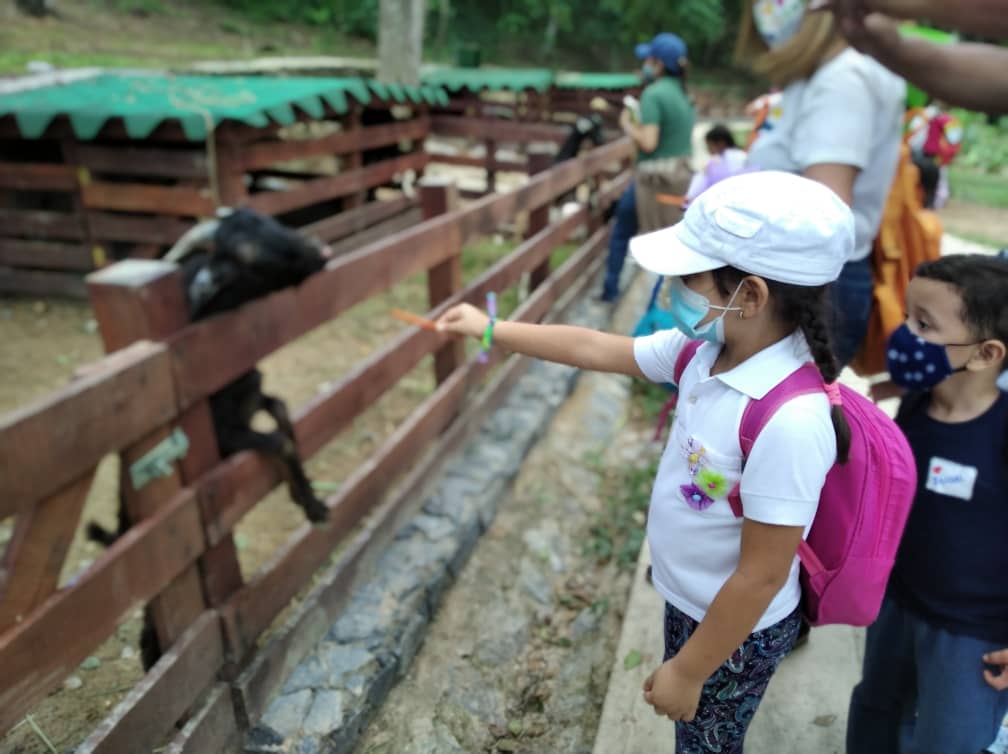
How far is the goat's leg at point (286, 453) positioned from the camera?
2.31 m

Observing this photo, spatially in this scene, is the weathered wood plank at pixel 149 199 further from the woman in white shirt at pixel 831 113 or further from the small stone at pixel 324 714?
the woman in white shirt at pixel 831 113

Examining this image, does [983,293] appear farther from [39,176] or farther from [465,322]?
[39,176]

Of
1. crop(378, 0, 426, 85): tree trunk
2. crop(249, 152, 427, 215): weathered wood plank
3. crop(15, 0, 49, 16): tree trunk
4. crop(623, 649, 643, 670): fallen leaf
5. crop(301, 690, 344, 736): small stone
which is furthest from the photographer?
crop(15, 0, 49, 16): tree trunk

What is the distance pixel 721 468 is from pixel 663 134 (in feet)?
13.4

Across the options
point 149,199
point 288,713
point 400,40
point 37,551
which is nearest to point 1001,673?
point 288,713

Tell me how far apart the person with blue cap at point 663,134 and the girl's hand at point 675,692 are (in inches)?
148

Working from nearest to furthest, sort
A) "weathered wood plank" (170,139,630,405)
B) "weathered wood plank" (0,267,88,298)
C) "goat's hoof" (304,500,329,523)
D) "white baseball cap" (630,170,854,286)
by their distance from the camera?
"white baseball cap" (630,170,854,286)
"weathered wood plank" (170,139,630,405)
"goat's hoof" (304,500,329,523)
"weathered wood plank" (0,267,88,298)

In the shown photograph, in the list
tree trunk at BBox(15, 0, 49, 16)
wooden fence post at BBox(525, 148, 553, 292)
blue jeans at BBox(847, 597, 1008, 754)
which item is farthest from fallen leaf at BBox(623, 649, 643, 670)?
tree trunk at BBox(15, 0, 49, 16)

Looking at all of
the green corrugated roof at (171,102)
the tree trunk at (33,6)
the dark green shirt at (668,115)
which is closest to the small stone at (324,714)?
the dark green shirt at (668,115)

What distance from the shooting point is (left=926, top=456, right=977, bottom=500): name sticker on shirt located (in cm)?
148

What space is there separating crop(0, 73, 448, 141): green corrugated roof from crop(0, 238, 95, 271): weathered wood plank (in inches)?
44.8

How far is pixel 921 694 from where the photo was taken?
5.11 feet

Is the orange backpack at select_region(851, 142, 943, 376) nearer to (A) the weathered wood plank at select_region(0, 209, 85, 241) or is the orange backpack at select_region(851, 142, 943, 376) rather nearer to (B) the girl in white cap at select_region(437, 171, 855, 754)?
(B) the girl in white cap at select_region(437, 171, 855, 754)

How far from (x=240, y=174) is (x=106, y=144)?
1262 mm
